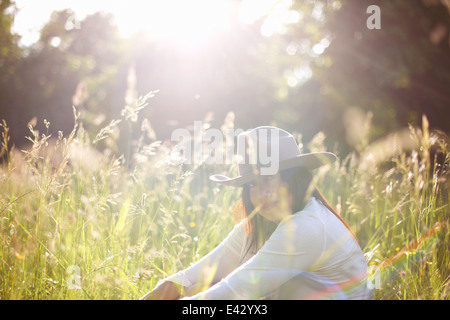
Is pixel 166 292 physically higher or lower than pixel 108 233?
lower

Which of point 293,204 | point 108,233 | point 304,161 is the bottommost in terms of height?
point 108,233

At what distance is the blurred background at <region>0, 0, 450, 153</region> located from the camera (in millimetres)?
7457

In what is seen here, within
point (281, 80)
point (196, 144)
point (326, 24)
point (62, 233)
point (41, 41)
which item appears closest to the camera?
point (62, 233)

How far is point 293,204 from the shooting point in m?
1.85

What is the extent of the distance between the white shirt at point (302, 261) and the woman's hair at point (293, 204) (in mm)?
60

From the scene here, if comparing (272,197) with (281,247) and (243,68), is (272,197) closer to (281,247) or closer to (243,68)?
(281,247)

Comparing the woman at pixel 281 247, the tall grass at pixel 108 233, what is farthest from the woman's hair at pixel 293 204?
the tall grass at pixel 108 233

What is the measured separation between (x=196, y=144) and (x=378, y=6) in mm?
5818

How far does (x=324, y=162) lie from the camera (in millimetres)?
1926

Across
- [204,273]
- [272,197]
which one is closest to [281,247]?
[272,197]

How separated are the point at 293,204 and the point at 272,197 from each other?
117mm

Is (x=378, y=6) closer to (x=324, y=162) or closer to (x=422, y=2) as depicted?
(x=422, y=2)

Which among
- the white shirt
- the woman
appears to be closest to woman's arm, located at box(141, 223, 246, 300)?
the woman
